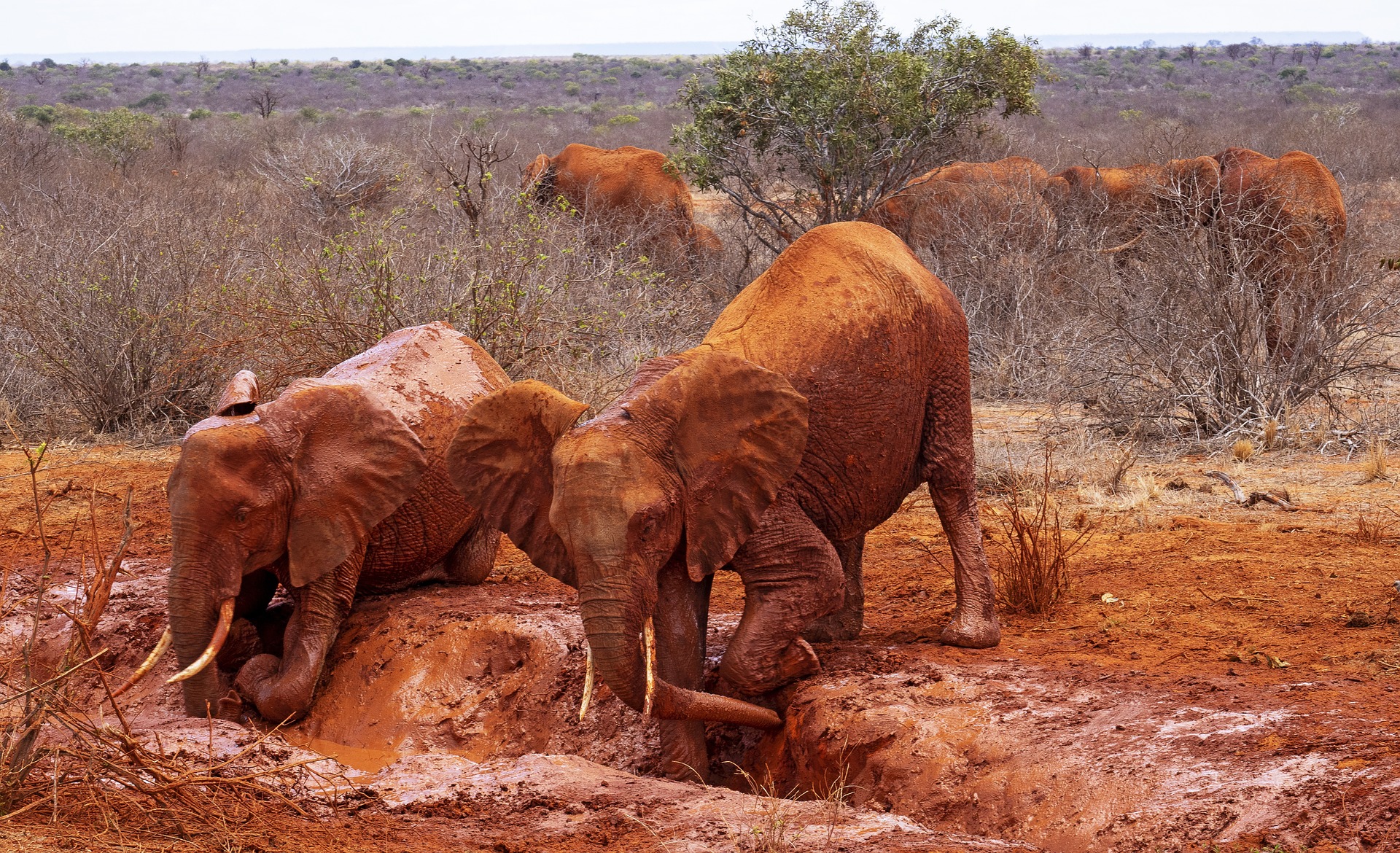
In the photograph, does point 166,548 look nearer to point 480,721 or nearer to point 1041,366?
point 480,721

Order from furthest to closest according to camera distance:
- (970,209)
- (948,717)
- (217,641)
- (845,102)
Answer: (970,209) < (845,102) < (217,641) < (948,717)

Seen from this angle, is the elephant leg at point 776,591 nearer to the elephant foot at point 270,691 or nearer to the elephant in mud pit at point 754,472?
the elephant in mud pit at point 754,472

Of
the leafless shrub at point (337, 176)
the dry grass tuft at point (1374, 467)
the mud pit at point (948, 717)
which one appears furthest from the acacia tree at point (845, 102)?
the mud pit at point (948, 717)

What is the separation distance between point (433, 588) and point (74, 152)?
20065 millimetres

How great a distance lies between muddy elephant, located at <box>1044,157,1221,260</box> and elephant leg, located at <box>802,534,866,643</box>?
6.35 metres

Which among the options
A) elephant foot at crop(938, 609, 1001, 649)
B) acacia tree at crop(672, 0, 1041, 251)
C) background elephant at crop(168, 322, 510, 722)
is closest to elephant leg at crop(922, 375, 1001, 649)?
elephant foot at crop(938, 609, 1001, 649)

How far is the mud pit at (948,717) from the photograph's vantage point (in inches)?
156

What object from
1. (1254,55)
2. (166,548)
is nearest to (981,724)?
(166,548)

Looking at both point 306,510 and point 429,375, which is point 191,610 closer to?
point 306,510

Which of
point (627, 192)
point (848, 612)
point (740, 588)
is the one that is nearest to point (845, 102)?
point (627, 192)

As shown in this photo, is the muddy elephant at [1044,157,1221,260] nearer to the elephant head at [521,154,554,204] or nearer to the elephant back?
the elephant head at [521,154,554,204]

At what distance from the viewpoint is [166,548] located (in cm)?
786

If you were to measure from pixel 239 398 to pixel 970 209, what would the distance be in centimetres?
1019

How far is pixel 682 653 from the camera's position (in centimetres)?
494
